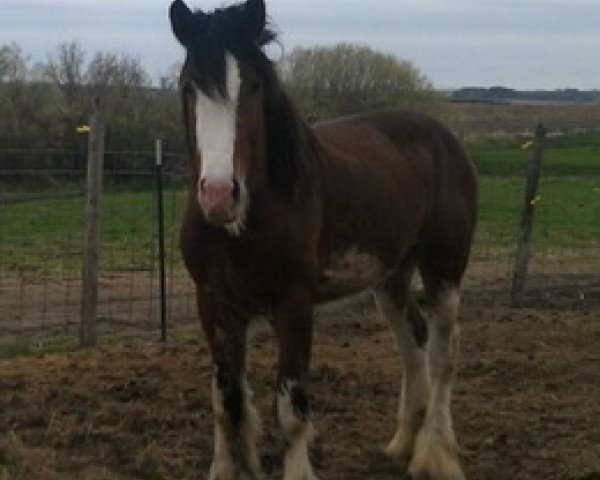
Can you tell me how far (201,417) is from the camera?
5566mm

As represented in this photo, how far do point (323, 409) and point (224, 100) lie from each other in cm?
267

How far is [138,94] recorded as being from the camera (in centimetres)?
1733

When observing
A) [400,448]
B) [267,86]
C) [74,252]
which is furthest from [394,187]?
[74,252]

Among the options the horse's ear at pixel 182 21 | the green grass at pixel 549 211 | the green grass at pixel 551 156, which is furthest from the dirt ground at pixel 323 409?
the green grass at pixel 551 156


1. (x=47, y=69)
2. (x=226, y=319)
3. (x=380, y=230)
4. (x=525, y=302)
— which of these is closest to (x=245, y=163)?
(x=226, y=319)

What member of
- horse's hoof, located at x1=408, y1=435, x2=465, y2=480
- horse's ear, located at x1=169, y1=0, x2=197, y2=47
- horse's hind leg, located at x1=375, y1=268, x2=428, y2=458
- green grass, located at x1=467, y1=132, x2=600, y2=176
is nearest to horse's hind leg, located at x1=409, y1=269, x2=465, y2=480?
horse's hoof, located at x1=408, y1=435, x2=465, y2=480

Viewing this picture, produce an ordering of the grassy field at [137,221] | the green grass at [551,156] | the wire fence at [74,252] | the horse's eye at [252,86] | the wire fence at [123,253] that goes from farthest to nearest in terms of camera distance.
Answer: the green grass at [551,156]
the grassy field at [137,221]
the wire fence at [123,253]
the wire fence at [74,252]
the horse's eye at [252,86]

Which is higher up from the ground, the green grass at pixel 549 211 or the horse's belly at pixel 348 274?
the horse's belly at pixel 348 274

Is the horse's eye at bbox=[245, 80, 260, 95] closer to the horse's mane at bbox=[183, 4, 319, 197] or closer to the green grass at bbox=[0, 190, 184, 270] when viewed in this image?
the horse's mane at bbox=[183, 4, 319, 197]

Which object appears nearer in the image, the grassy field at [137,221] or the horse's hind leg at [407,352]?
the horse's hind leg at [407,352]

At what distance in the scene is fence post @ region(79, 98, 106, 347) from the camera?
25.4 feet

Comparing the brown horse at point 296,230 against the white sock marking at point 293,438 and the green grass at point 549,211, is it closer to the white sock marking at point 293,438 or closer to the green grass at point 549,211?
the white sock marking at point 293,438

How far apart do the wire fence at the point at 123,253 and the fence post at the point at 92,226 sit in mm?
459

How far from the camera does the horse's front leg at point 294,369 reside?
13.5ft
